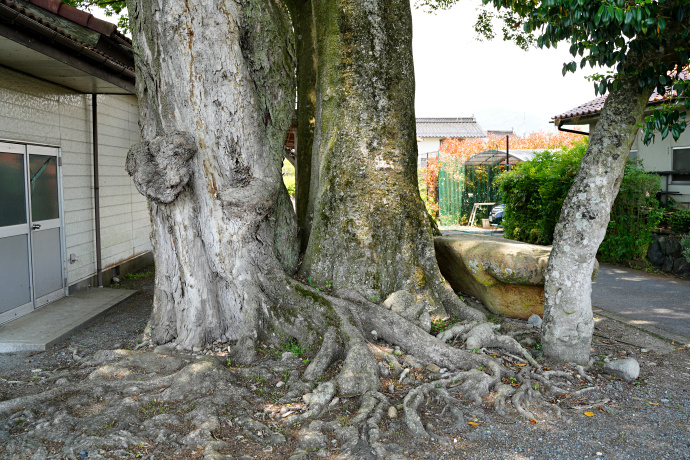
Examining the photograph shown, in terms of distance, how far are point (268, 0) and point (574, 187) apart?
3732 millimetres

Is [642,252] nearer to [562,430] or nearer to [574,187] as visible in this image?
[574,187]

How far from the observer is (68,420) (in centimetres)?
379

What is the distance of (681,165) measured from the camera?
38.8 feet

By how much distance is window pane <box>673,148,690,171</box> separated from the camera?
11672 mm

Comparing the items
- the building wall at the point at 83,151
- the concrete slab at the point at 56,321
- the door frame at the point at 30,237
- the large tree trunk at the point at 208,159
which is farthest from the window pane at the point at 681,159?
the door frame at the point at 30,237

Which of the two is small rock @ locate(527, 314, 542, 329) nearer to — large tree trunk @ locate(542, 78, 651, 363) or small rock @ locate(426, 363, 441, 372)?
large tree trunk @ locate(542, 78, 651, 363)

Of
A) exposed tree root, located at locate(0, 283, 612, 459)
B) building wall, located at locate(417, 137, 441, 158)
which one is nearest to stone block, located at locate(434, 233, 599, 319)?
exposed tree root, located at locate(0, 283, 612, 459)

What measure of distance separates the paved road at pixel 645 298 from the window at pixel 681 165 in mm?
2581

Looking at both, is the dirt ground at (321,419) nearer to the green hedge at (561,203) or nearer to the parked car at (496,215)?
the green hedge at (561,203)

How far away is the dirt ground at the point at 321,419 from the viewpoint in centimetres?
351

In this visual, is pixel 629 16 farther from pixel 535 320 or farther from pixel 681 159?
pixel 681 159

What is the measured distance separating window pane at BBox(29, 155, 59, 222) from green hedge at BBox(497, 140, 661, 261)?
975 cm

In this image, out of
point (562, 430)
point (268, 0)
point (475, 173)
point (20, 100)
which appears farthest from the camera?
point (475, 173)

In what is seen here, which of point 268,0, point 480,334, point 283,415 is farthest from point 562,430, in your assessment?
point 268,0
